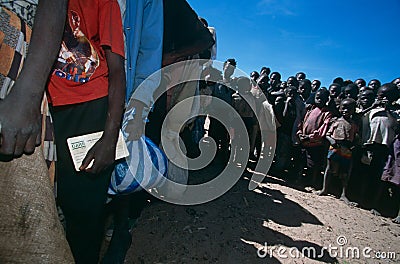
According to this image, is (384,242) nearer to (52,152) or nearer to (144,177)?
(144,177)

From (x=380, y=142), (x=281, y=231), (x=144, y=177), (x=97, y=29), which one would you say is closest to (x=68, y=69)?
(x=97, y=29)

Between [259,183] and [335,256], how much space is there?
1.95m

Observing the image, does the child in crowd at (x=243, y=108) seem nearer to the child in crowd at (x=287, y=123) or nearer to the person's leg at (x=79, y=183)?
the child in crowd at (x=287, y=123)

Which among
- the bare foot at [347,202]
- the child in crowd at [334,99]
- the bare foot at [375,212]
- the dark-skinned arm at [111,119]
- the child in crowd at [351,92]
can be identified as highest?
the child in crowd at [351,92]

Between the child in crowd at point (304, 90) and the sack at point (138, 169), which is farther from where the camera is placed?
the child in crowd at point (304, 90)

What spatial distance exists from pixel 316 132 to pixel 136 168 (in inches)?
158

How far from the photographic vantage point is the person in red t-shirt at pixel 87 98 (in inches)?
38.4

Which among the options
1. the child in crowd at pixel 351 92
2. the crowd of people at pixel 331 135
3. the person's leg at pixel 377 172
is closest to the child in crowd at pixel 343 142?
the crowd of people at pixel 331 135

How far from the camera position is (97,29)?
1032mm

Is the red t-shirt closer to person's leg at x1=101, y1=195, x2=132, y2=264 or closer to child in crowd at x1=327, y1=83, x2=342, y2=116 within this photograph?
person's leg at x1=101, y1=195, x2=132, y2=264

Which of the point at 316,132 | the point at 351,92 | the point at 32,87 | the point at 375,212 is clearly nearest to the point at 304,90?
the point at 351,92

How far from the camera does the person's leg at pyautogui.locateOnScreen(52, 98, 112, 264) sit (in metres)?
1.04

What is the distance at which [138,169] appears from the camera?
124 centimetres

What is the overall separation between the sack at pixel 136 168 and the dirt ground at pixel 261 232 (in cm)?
106
